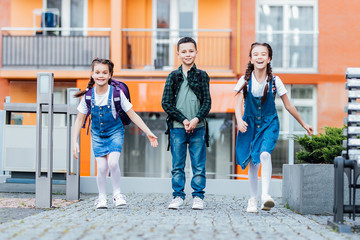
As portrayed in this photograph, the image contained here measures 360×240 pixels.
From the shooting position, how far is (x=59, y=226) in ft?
18.1

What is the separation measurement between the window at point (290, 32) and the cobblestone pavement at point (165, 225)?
13654 millimetres

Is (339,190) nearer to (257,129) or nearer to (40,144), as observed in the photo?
(257,129)

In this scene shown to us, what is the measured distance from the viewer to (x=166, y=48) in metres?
20.5

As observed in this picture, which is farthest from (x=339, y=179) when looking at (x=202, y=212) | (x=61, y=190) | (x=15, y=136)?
(x=15, y=136)

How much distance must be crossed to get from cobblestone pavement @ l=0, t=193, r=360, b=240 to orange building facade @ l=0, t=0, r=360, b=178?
12593 mm

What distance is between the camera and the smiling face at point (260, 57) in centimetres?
707

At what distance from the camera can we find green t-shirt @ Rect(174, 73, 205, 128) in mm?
7434

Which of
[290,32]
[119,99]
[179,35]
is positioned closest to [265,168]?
[119,99]

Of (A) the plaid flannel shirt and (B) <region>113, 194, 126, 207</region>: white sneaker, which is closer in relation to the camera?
(B) <region>113, 194, 126, 207</region>: white sneaker

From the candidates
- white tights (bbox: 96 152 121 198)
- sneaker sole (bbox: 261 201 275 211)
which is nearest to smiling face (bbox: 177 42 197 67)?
white tights (bbox: 96 152 121 198)

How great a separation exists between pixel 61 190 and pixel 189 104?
3731 mm

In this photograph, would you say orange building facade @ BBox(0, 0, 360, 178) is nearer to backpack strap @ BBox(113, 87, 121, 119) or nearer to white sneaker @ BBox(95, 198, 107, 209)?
backpack strap @ BBox(113, 87, 121, 119)

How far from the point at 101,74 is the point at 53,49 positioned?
1339 centimetres

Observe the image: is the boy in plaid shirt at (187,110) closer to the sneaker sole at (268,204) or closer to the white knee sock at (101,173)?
the white knee sock at (101,173)
